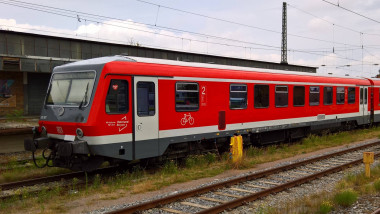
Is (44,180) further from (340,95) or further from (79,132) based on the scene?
(340,95)

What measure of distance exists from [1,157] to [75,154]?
19.0 ft

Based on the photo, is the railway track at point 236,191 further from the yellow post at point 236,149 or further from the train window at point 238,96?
the train window at point 238,96

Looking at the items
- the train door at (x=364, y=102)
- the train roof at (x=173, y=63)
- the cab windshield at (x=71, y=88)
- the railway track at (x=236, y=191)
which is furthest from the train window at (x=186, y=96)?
the train door at (x=364, y=102)

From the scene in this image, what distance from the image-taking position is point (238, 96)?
12625 mm

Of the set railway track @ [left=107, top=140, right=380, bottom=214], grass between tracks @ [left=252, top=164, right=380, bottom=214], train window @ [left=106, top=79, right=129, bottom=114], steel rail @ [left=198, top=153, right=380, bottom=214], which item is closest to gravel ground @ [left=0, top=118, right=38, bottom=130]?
train window @ [left=106, top=79, right=129, bottom=114]

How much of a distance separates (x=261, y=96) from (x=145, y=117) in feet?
18.7

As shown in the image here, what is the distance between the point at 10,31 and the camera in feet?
60.6

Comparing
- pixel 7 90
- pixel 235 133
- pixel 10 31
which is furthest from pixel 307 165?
pixel 7 90

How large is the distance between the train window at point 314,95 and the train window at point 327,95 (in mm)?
689

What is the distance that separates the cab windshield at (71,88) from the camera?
29.1ft

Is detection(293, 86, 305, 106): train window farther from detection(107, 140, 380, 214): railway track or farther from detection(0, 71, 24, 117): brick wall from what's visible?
detection(0, 71, 24, 117): brick wall

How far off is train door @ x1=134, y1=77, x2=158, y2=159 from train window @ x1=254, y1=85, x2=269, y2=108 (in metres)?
4.92

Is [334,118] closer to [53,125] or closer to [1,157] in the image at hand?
[53,125]

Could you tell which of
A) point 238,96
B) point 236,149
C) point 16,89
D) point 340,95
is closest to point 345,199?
point 236,149
